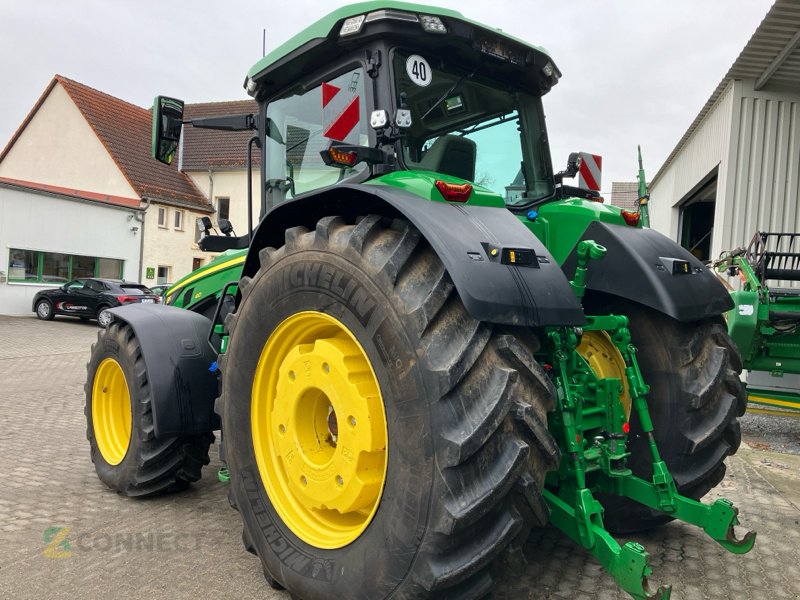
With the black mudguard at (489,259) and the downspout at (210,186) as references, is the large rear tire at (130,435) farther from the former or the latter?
the downspout at (210,186)

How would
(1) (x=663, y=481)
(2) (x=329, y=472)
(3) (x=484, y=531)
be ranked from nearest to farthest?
(3) (x=484, y=531), (2) (x=329, y=472), (1) (x=663, y=481)

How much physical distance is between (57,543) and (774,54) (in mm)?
9408

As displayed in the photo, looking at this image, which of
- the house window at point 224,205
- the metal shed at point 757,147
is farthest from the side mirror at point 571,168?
the house window at point 224,205

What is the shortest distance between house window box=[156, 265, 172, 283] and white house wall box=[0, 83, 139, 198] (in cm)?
278

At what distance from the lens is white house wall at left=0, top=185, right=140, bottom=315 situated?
64.3 feet

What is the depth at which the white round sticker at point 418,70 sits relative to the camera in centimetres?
299

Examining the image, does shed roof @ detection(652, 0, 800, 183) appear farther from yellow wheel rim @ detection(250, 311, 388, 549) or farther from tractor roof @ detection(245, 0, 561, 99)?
yellow wheel rim @ detection(250, 311, 388, 549)

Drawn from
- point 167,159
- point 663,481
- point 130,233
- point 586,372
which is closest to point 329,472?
point 586,372

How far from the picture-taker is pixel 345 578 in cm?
227

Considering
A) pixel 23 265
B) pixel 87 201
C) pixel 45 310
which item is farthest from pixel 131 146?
pixel 45 310

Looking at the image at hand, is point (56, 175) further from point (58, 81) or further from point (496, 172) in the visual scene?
point (496, 172)

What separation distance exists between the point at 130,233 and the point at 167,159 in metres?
21.0

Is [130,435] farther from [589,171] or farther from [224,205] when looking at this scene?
[224,205]

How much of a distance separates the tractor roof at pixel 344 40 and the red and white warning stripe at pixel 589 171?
46cm
